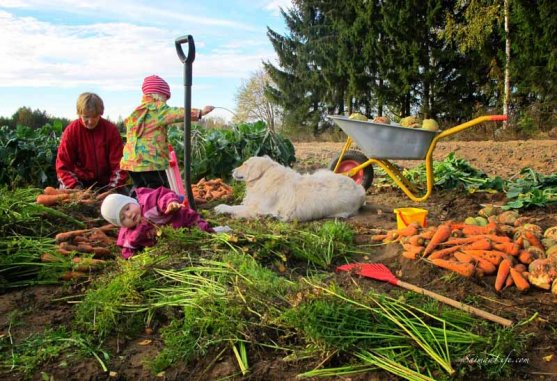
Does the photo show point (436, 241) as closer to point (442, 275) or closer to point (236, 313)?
point (442, 275)

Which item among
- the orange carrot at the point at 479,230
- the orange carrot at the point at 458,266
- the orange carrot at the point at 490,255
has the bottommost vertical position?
the orange carrot at the point at 458,266

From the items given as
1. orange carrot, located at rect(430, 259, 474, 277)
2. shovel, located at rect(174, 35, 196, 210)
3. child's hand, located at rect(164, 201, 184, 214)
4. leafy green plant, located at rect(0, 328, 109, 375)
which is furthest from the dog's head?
leafy green plant, located at rect(0, 328, 109, 375)

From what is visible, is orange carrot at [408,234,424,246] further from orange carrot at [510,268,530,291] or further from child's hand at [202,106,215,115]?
child's hand at [202,106,215,115]

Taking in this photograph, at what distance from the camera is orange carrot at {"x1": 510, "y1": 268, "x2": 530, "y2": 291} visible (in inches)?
116

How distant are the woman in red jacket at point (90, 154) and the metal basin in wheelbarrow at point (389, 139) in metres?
2.91

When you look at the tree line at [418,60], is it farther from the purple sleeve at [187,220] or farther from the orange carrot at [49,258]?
the orange carrot at [49,258]

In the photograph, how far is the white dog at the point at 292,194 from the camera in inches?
201

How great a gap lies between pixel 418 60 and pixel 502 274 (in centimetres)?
1805

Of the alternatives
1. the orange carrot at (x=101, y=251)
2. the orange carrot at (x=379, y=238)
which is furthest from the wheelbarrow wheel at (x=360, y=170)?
the orange carrot at (x=101, y=251)

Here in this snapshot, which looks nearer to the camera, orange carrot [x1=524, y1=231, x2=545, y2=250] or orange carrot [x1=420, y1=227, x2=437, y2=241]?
orange carrot [x1=524, y1=231, x2=545, y2=250]

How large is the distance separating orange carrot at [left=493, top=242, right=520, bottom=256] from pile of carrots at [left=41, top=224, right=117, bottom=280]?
2.84 m

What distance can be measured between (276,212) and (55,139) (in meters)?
4.89

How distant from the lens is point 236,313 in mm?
2348

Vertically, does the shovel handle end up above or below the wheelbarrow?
below
